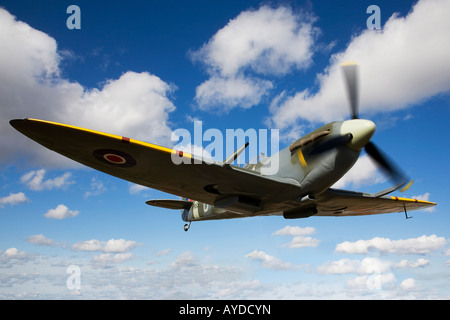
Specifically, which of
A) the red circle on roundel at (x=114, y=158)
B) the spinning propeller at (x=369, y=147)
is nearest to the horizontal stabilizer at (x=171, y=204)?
the red circle on roundel at (x=114, y=158)

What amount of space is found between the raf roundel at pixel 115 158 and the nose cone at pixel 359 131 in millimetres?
6985

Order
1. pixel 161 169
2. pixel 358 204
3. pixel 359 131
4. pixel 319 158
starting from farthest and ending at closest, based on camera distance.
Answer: pixel 358 204 < pixel 319 158 < pixel 161 169 < pixel 359 131

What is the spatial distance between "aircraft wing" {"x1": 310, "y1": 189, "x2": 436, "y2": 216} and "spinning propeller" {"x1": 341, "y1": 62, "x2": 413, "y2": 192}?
1.80m

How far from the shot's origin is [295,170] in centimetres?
1174

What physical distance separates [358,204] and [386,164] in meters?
3.91

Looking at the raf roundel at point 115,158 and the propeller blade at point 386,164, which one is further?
the propeller blade at point 386,164

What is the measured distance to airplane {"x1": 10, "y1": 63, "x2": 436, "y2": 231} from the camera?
9484 millimetres

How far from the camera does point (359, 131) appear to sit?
10367 millimetres

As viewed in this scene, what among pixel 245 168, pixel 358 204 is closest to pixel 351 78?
pixel 245 168

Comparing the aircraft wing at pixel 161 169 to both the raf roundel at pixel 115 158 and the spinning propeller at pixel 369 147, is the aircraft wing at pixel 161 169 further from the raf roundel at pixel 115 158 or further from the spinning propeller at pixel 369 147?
the spinning propeller at pixel 369 147

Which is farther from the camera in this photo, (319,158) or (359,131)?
(319,158)

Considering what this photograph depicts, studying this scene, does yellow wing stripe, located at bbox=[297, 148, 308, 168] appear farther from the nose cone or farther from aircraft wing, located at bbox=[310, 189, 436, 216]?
aircraft wing, located at bbox=[310, 189, 436, 216]

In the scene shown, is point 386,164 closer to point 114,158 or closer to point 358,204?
point 358,204

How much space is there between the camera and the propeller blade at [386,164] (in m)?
12.1
